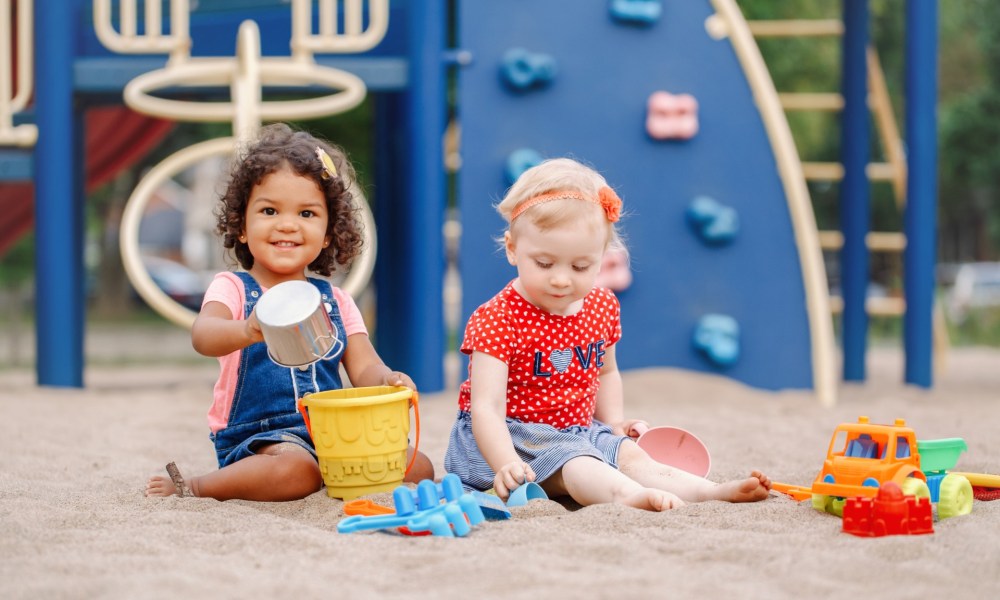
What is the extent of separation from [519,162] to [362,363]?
8.30ft

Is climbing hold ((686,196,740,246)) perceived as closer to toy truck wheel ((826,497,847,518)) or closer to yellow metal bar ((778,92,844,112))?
yellow metal bar ((778,92,844,112))

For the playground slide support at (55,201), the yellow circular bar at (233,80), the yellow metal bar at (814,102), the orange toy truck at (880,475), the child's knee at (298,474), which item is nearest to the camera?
the orange toy truck at (880,475)

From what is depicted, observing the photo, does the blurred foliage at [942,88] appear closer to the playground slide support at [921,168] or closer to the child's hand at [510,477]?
the playground slide support at [921,168]

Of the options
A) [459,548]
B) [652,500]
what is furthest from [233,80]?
[459,548]

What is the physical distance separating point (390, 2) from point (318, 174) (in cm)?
339

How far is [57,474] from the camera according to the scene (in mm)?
3148

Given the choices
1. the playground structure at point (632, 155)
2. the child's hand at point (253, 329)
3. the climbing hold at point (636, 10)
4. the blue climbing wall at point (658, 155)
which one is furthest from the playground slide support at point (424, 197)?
the child's hand at point (253, 329)

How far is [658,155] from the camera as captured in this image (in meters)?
5.52

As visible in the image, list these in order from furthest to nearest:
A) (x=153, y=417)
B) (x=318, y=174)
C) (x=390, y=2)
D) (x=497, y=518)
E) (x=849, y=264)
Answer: (x=849, y=264) < (x=390, y=2) < (x=153, y=417) < (x=318, y=174) < (x=497, y=518)

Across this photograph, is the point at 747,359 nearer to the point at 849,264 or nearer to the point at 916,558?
the point at 849,264

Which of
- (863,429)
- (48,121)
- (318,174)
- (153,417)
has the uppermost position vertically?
(48,121)

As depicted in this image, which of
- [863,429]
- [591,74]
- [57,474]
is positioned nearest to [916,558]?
[863,429]

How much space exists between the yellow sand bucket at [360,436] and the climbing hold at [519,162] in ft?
8.97

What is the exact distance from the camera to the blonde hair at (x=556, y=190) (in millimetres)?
2666
